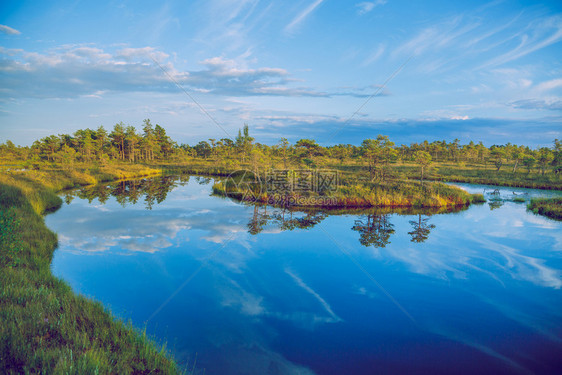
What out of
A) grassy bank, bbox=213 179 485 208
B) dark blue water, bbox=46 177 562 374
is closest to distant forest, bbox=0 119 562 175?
grassy bank, bbox=213 179 485 208

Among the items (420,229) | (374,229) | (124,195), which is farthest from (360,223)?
(124,195)

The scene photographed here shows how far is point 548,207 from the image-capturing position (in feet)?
72.6

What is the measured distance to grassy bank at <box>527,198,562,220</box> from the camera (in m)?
21.1

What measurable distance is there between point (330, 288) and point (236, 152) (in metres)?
61.5

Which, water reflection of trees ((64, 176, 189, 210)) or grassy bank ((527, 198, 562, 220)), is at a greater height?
grassy bank ((527, 198, 562, 220))

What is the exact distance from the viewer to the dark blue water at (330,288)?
6.68 meters

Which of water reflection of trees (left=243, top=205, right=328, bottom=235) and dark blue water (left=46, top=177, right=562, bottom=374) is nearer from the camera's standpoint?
dark blue water (left=46, top=177, right=562, bottom=374)

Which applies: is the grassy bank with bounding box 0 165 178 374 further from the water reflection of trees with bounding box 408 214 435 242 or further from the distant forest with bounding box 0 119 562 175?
the distant forest with bounding box 0 119 562 175

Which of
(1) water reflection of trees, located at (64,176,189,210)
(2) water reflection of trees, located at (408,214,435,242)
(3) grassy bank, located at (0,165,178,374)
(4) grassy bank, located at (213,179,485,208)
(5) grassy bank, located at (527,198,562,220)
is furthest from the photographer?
(1) water reflection of trees, located at (64,176,189,210)

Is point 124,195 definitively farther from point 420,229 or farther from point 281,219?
point 420,229

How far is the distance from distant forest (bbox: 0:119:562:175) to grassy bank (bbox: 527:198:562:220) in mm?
11853

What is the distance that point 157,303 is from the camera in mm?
8781

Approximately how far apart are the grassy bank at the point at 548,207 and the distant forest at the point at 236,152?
1185 centimetres

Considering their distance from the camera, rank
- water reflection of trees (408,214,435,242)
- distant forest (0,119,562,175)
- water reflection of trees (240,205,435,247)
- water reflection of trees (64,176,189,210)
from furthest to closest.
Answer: distant forest (0,119,562,175), water reflection of trees (64,176,189,210), water reflection of trees (240,205,435,247), water reflection of trees (408,214,435,242)
